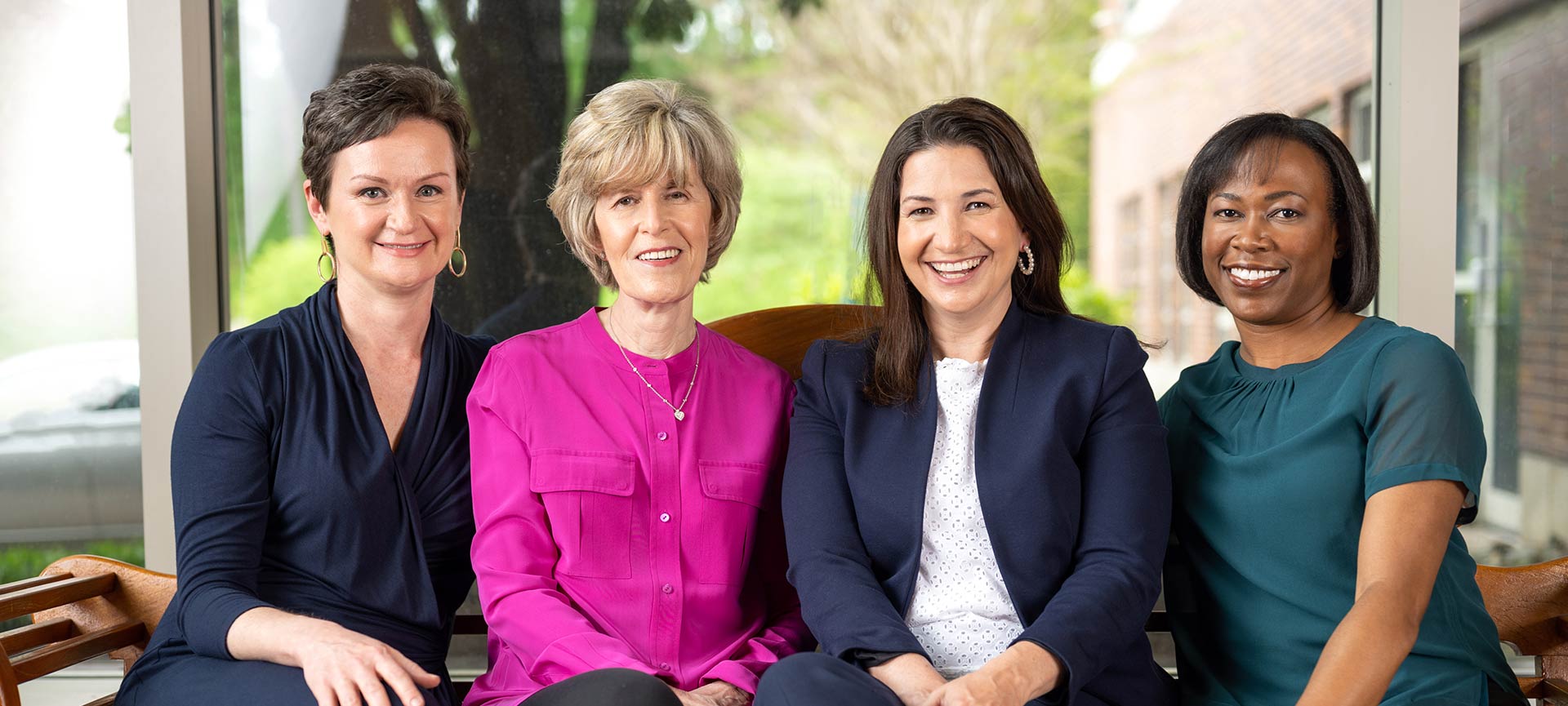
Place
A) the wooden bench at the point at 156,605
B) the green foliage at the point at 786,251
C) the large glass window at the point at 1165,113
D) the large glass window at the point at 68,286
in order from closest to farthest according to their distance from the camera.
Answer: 1. the wooden bench at the point at 156,605
2. the large glass window at the point at 68,286
3. the green foliage at the point at 786,251
4. the large glass window at the point at 1165,113

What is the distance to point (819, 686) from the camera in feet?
5.32

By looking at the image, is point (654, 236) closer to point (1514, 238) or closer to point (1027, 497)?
point (1027, 497)

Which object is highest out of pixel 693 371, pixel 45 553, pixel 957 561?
pixel 693 371

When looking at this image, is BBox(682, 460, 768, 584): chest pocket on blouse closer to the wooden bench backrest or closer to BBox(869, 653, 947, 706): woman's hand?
BBox(869, 653, 947, 706): woman's hand

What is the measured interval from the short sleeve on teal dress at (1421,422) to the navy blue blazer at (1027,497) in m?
0.34

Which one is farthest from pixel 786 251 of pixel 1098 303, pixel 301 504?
pixel 1098 303

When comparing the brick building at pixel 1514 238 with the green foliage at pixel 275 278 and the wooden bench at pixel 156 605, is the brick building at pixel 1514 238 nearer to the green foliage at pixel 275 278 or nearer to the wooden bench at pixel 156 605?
the wooden bench at pixel 156 605

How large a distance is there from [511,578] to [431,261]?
24.6 inches

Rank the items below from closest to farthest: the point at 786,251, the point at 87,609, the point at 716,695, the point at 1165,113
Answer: the point at 716,695, the point at 87,609, the point at 786,251, the point at 1165,113

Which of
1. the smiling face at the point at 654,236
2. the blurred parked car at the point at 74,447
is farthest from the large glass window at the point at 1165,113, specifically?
the blurred parked car at the point at 74,447

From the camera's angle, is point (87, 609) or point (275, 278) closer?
point (87, 609)

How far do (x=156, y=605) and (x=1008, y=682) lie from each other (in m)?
1.77

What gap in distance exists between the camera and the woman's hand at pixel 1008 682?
5.35 ft

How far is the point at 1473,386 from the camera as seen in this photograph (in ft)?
9.02
